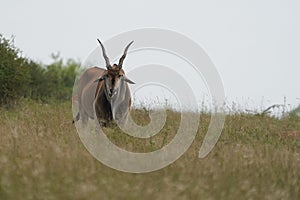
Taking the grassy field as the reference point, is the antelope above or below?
above

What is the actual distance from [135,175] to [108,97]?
476 centimetres

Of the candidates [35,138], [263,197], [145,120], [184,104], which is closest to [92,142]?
[35,138]

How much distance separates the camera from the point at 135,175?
7.62m

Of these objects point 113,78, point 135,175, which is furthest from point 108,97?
point 135,175

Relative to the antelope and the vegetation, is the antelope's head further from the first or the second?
the vegetation

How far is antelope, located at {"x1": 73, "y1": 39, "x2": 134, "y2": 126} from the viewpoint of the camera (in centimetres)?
1196

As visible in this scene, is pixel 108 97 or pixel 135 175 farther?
pixel 108 97

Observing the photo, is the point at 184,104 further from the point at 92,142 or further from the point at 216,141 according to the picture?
the point at 92,142

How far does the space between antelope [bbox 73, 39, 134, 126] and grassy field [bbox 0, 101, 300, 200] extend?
4.36 feet

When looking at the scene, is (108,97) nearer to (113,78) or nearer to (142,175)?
(113,78)

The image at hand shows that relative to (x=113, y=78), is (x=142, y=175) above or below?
below

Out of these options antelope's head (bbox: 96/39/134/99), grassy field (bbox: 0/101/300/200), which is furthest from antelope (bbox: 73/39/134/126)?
grassy field (bbox: 0/101/300/200)

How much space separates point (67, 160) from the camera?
7.81 m

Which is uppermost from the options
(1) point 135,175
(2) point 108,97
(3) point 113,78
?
(3) point 113,78
